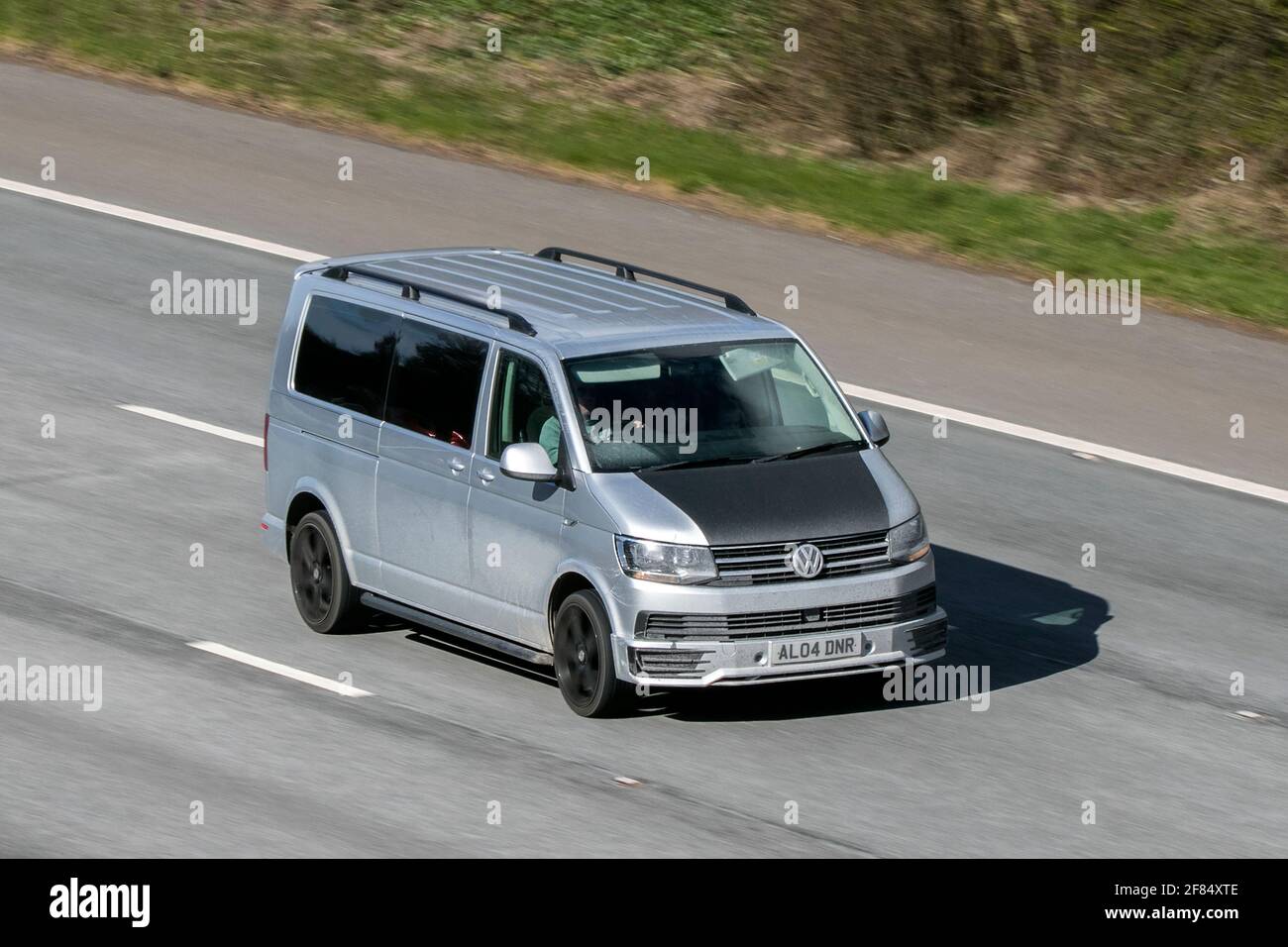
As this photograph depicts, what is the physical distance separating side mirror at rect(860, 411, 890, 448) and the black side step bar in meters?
2.08

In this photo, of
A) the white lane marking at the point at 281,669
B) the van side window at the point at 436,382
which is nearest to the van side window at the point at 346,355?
the van side window at the point at 436,382

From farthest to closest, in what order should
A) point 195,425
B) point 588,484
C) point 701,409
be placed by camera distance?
1. point 195,425
2. point 701,409
3. point 588,484

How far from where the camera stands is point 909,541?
11.1 m

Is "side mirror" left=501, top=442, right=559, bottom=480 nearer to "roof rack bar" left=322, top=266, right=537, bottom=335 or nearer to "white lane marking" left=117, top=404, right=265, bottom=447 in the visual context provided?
"roof rack bar" left=322, top=266, right=537, bottom=335

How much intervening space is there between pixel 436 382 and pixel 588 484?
1356 mm

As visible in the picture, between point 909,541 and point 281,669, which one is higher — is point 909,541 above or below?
above

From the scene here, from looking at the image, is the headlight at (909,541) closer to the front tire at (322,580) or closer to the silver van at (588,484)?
the silver van at (588,484)

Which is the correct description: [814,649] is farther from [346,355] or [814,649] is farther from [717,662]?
[346,355]

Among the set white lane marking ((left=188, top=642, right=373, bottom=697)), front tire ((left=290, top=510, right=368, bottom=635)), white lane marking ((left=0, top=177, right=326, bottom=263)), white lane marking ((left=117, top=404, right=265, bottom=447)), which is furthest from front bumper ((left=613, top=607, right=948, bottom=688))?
white lane marking ((left=0, top=177, right=326, bottom=263))

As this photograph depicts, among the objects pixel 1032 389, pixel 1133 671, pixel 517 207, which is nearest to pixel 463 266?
pixel 1133 671

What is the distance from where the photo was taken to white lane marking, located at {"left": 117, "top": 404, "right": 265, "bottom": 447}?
16.1 m

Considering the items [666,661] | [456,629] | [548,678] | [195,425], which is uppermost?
[195,425]

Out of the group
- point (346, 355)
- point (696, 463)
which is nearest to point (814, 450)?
point (696, 463)

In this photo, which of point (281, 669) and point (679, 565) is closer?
point (679, 565)
